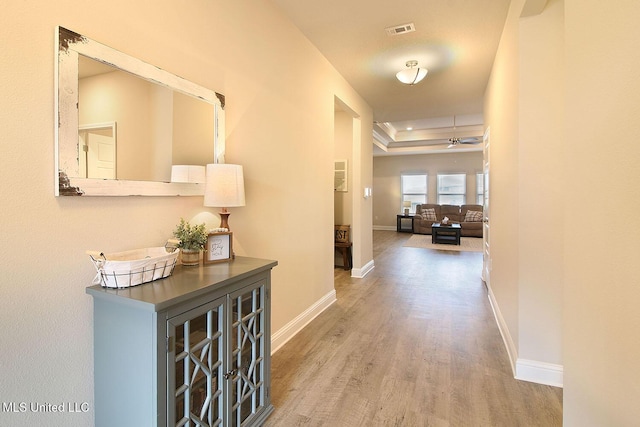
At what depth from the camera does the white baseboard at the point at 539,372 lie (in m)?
2.04

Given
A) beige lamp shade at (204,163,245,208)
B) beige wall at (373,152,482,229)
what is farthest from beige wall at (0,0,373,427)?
beige wall at (373,152,482,229)

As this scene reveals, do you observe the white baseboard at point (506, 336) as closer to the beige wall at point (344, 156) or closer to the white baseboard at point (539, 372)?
the white baseboard at point (539, 372)

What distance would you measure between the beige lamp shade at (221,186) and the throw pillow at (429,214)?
9.56m

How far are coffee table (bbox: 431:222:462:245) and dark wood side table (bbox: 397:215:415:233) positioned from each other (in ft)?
7.68

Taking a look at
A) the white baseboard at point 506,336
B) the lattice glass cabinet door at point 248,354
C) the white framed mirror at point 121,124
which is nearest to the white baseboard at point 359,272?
the white baseboard at point 506,336

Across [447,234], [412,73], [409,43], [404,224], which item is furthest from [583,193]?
[404,224]

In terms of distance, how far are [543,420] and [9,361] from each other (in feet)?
8.08

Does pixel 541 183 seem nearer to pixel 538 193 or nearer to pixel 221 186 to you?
pixel 538 193

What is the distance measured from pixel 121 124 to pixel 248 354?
126cm

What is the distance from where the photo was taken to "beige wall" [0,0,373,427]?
3.52 feet

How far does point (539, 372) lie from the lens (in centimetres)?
208

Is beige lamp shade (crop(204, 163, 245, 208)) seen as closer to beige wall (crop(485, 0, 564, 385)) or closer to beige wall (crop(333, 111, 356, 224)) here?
beige wall (crop(485, 0, 564, 385))

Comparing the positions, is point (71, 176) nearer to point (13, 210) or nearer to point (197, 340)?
point (13, 210)

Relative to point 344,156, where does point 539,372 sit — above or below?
below
